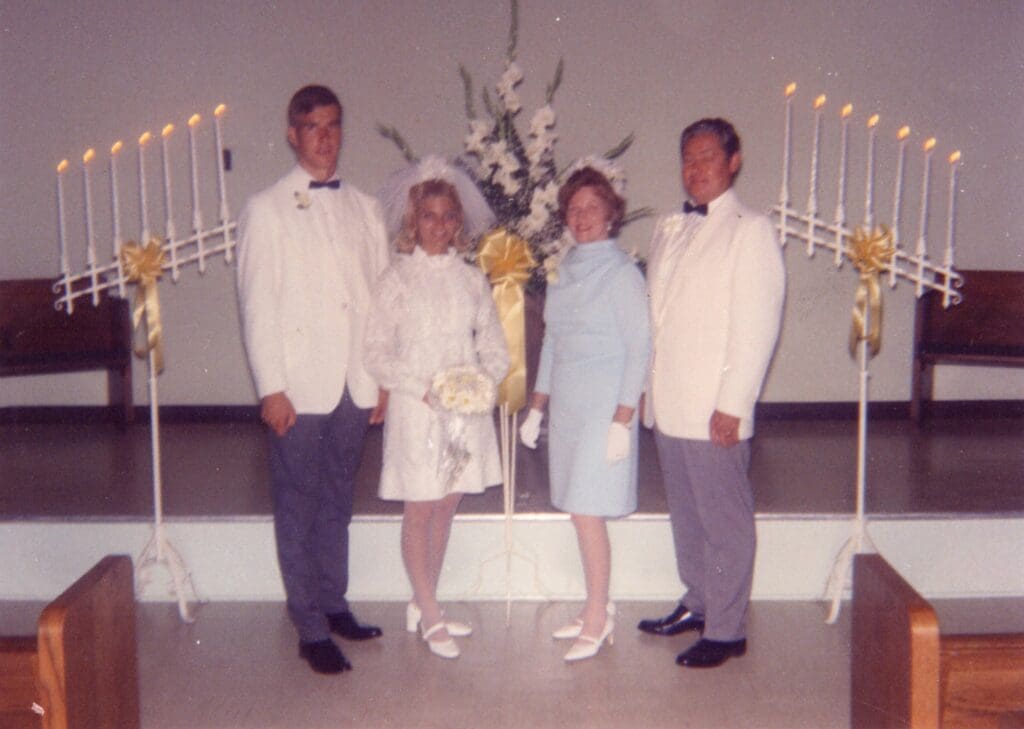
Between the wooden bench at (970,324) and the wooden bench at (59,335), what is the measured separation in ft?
13.8

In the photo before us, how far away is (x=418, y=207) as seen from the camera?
119 inches

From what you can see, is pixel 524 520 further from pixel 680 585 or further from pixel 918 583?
pixel 918 583

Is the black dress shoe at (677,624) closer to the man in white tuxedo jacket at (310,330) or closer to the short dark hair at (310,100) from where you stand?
the man in white tuxedo jacket at (310,330)

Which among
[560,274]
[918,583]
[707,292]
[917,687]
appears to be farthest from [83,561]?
[917,687]

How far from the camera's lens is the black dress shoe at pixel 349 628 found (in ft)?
10.9

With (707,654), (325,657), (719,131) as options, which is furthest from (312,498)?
(719,131)

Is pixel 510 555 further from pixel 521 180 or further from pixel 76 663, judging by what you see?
pixel 76 663

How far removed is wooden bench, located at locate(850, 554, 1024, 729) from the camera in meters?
1.16

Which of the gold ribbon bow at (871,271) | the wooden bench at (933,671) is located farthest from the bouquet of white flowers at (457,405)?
the wooden bench at (933,671)

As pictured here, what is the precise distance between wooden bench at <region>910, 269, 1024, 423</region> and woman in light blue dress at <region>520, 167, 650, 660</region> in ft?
10.5

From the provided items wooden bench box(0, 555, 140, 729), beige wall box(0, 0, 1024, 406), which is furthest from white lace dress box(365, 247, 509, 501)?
beige wall box(0, 0, 1024, 406)

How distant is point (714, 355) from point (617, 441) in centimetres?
35

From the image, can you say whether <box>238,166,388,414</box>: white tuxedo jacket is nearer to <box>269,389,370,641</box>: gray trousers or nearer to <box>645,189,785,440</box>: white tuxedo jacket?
<box>269,389,370,641</box>: gray trousers

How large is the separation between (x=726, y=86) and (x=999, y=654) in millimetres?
5072
